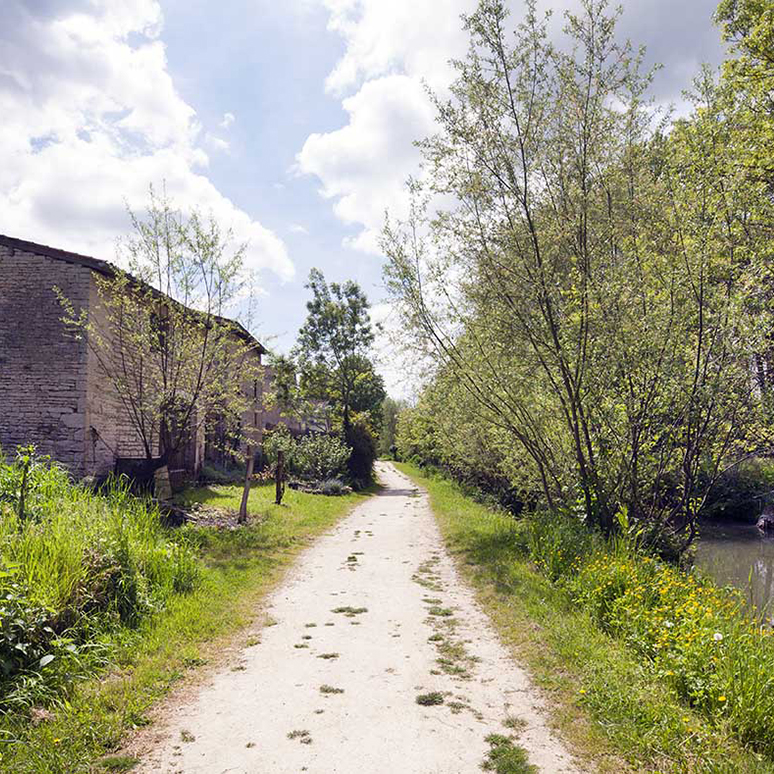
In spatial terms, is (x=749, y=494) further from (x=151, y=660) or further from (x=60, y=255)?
(x=60, y=255)

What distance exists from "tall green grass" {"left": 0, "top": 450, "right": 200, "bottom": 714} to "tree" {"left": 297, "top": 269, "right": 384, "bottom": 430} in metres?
25.4

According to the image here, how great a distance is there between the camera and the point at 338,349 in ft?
111

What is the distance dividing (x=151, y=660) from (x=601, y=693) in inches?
148

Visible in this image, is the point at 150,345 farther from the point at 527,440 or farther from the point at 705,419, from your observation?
the point at 705,419

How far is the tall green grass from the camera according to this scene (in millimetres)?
4125

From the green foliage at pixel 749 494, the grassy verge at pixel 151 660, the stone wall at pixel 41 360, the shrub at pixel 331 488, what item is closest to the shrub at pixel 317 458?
the shrub at pixel 331 488

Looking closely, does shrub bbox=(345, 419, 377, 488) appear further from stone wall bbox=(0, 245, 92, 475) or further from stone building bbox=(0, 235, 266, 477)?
stone wall bbox=(0, 245, 92, 475)

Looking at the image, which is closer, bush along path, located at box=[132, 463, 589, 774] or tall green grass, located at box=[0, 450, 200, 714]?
bush along path, located at box=[132, 463, 589, 774]

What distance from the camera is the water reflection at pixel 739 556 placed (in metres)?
11.2

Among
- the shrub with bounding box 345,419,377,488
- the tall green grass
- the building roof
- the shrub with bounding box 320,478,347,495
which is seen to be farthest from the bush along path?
the shrub with bounding box 345,419,377,488

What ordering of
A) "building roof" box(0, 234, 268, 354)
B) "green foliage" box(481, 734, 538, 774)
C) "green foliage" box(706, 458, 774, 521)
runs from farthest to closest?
"green foliage" box(706, 458, 774, 521) < "building roof" box(0, 234, 268, 354) < "green foliage" box(481, 734, 538, 774)

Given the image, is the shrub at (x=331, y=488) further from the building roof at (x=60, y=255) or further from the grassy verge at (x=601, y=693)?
the grassy verge at (x=601, y=693)

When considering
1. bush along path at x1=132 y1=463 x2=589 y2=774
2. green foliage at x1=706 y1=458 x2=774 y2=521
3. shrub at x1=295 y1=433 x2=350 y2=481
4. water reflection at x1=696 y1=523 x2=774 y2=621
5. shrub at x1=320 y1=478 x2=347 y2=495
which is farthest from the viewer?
shrub at x1=295 y1=433 x2=350 y2=481

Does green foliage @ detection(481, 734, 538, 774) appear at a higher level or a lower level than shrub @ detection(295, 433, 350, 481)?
lower
